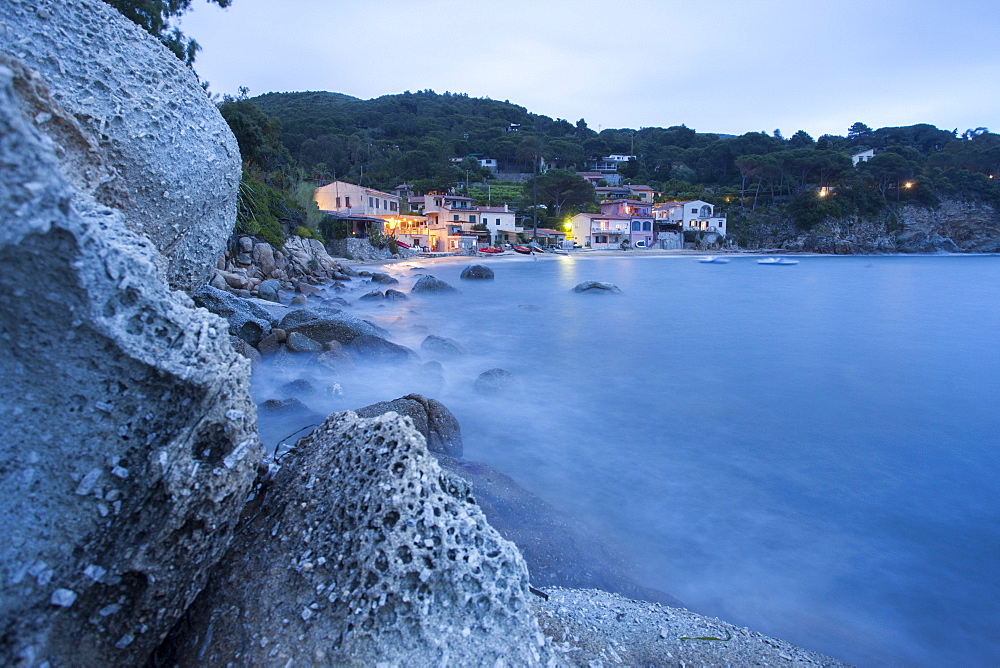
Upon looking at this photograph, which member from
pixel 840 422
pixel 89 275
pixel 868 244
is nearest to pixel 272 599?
pixel 89 275

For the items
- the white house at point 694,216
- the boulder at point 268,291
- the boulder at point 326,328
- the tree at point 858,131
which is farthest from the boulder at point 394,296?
the tree at point 858,131

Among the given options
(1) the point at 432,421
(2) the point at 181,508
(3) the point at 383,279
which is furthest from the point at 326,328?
(3) the point at 383,279

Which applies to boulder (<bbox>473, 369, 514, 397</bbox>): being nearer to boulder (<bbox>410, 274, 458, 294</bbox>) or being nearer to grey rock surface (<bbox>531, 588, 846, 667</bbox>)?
grey rock surface (<bbox>531, 588, 846, 667</bbox>)

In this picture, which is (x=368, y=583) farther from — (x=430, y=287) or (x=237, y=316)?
(x=430, y=287)

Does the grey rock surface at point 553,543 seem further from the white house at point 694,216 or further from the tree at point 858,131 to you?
the tree at point 858,131

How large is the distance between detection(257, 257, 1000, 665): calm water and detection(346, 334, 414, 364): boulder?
537 millimetres

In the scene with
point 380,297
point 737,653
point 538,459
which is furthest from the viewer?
point 380,297

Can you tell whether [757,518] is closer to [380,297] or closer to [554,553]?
[554,553]

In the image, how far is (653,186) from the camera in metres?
77.6

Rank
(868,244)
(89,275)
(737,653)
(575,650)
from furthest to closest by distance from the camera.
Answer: (868,244) < (737,653) < (575,650) < (89,275)

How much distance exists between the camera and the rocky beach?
166 centimetres

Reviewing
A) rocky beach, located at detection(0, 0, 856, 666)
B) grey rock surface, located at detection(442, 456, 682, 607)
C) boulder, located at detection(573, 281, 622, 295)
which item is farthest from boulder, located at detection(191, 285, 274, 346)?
boulder, located at detection(573, 281, 622, 295)

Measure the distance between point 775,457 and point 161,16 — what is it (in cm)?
2004

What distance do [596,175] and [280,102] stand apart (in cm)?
7293
